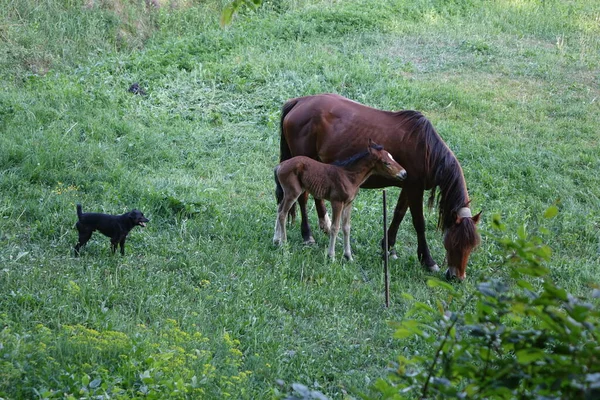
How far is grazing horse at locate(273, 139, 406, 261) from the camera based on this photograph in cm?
841

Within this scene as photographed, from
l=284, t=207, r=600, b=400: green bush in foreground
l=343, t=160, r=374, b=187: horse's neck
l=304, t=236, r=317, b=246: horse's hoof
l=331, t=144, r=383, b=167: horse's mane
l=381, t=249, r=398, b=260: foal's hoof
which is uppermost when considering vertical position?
l=284, t=207, r=600, b=400: green bush in foreground

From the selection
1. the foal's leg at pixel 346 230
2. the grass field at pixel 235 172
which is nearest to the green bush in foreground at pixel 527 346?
the grass field at pixel 235 172

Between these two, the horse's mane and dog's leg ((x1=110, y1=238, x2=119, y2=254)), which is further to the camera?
the horse's mane

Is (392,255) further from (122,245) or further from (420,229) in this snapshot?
(122,245)

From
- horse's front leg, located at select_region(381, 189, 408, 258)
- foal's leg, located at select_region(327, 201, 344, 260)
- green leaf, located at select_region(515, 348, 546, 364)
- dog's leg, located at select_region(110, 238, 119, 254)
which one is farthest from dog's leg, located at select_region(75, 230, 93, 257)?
green leaf, located at select_region(515, 348, 546, 364)

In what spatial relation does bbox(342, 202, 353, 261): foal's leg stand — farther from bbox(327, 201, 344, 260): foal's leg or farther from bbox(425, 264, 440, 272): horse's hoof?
bbox(425, 264, 440, 272): horse's hoof

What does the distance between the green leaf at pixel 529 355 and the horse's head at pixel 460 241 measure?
230 inches

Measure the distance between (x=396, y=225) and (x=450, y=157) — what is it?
3.81ft

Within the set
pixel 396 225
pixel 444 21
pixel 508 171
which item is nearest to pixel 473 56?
pixel 444 21

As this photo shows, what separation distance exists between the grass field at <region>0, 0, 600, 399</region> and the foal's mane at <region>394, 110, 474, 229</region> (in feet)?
1.83

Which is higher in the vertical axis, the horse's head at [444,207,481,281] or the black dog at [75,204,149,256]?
the black dog at [75,204,149,256]

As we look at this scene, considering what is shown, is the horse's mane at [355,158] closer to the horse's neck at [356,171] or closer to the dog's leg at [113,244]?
the horse's neck at [356,171]

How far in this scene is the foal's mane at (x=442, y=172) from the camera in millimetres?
8492

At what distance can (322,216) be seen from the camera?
9.47 metres
